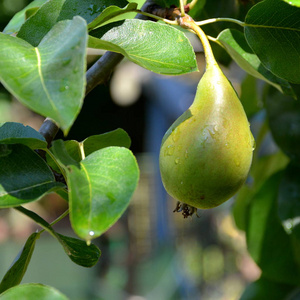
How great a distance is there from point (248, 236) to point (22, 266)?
0.57 metres

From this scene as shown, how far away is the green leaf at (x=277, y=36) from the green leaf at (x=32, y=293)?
289 mm

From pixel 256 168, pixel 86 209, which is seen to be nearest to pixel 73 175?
pixel 86 209

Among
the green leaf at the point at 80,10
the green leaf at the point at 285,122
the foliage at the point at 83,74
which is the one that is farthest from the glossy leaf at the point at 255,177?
the green leaf at the point at 80,10

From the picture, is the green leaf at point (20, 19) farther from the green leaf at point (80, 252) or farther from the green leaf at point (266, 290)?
the green leaf at point (266, 290)

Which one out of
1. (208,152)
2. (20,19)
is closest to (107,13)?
(208,152)

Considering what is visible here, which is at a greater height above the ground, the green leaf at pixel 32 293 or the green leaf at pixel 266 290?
the green leaf at pixel 32 293

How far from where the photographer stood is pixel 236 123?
48 cm

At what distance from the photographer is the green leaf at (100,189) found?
37 cm

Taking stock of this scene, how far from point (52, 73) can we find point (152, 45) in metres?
0.13

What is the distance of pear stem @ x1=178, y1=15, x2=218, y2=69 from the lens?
1.72 ft

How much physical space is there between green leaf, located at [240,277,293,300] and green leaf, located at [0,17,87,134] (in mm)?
734

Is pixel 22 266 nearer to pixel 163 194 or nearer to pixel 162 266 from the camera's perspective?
pixel 163 194

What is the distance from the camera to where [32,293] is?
1.38ft

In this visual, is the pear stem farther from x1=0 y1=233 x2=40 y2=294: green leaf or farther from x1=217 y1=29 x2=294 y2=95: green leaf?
x1=0 y1=233 x2=40 y2=294: green leaf
